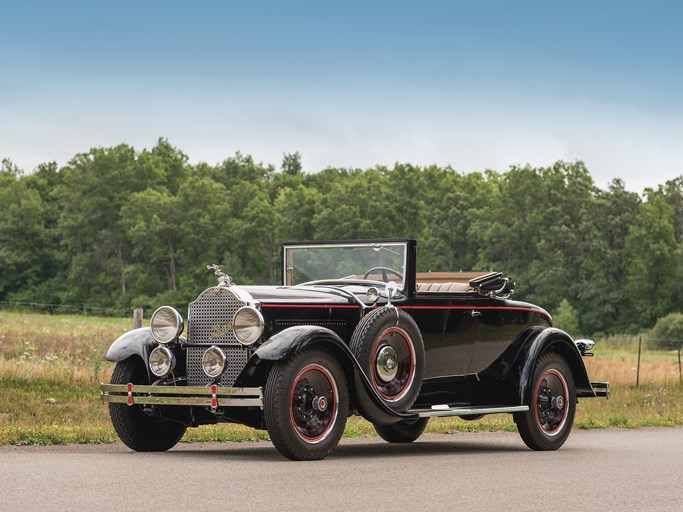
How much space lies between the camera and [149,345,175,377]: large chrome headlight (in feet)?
37.3

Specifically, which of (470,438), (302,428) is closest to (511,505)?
(302,428)

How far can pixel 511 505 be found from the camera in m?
8.25

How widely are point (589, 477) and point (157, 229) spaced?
94.0 metres

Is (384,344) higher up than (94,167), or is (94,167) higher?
(94,167)

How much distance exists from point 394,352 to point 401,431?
2.71 m

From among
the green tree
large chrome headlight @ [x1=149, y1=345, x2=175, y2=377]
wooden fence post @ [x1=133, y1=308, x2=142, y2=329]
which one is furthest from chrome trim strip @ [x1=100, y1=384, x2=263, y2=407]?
the green tree

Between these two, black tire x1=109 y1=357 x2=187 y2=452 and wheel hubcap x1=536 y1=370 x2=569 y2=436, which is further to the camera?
wheel hubcap x1=536 y1=370 x2=569 y2=436

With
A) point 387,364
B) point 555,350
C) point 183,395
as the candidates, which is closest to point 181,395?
point 183,395

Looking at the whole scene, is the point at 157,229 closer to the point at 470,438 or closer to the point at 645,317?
the point at 645,317

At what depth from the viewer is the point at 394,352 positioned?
1166cm

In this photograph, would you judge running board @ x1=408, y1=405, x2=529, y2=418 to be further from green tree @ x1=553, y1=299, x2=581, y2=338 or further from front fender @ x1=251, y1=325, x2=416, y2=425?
green tree @ x1=553, y1=299, x2=581, y2=338

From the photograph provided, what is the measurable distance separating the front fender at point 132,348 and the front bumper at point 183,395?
0.33m

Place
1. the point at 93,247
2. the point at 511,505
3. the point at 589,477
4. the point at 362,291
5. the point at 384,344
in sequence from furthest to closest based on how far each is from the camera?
the point at 93,247
the point at 362,291
the point at 384,344
the point at 589,477
the point at 511,505

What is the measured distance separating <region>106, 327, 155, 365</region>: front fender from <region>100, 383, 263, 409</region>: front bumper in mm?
334
